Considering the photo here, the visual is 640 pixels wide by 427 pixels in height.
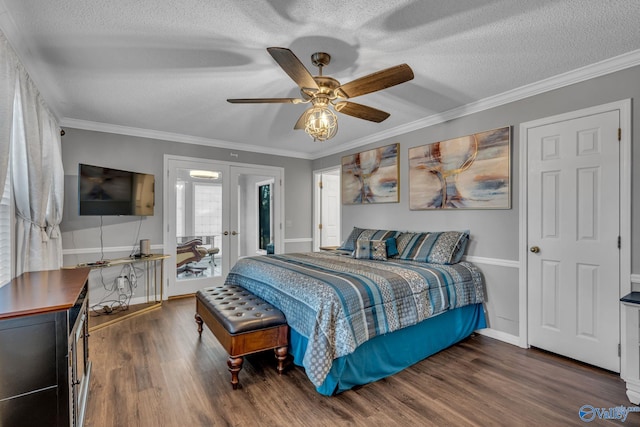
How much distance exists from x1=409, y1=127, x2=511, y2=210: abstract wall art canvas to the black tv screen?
3.51 metres

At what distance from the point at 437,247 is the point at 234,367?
228 cm

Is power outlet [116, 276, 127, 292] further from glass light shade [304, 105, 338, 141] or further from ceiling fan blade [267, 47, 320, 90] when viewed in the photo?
ceiling fan blade [267, 47, 320, 90]

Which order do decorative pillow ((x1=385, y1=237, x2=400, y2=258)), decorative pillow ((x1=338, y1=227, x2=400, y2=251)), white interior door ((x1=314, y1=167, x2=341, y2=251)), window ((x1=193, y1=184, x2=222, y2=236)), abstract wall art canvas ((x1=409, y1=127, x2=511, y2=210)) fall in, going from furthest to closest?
white interior door ((x1=314, y1=167, x2=341, y2=251))
window ((x1=193, y1=184, x2=222, y2=236))
decorative pillow ((x1=338, y1=227, x2=400, y2=251))
decorative pillow ((x1=385, y1=237, x2=400, y2=258))
abstract wall art canvas ((x1=409, y1=127, x2=511, y2=210))

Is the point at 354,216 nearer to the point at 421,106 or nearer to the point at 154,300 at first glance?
the point at 421,106

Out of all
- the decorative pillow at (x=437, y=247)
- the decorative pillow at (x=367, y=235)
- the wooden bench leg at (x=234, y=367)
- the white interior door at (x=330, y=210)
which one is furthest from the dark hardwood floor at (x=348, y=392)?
the white interior door at (x=330, y=210)

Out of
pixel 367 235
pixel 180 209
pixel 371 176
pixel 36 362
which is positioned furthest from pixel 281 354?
pixel 180 209

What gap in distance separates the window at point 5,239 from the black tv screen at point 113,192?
147cm

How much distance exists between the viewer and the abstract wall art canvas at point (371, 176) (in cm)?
429

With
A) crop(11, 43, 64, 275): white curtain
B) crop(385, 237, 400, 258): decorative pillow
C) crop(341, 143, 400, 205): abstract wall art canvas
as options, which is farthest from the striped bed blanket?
crop(11, 43, 64, 275): white curtain

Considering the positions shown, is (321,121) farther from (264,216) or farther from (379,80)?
(264,216)

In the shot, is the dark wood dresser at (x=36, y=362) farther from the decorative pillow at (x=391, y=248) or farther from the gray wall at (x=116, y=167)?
the decorative pillow at (x=391, y=248)

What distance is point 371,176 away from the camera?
462cm

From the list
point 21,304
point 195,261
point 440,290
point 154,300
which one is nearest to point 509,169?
point 440,290

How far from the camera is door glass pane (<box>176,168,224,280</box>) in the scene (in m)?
4.64
